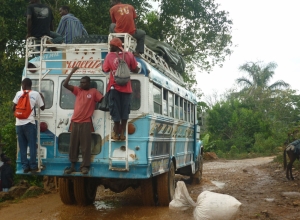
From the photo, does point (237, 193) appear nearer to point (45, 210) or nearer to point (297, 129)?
point (45, 210)

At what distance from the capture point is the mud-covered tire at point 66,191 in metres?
8.50

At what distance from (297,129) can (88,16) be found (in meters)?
8.15

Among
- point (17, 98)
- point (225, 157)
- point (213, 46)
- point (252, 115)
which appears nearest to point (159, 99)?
point (17, 98)

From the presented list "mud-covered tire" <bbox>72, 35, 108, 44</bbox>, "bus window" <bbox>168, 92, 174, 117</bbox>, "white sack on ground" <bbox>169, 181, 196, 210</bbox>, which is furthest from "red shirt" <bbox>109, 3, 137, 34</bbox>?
"white sack on ground" <bbox>169, 181, 196, 210</bbox>

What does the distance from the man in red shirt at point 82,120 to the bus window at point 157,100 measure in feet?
3.16

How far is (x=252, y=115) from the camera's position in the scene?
109ft

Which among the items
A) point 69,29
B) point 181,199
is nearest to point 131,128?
point 181,199

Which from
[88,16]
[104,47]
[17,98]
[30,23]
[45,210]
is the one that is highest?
[88,16]

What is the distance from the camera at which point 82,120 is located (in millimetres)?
7387

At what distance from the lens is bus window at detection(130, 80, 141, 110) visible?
7.53m

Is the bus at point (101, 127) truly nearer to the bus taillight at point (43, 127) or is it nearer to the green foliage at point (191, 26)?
the bus taillight at point (43, 127)

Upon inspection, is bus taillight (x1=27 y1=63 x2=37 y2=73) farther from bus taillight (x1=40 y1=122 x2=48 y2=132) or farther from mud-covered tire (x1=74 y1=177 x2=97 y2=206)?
mud-covered tire (x1=74 y1=177 x2=97 y2=206)

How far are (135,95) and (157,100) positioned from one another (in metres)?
0.73

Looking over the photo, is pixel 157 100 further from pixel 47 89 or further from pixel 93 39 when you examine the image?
pixel 47 89
